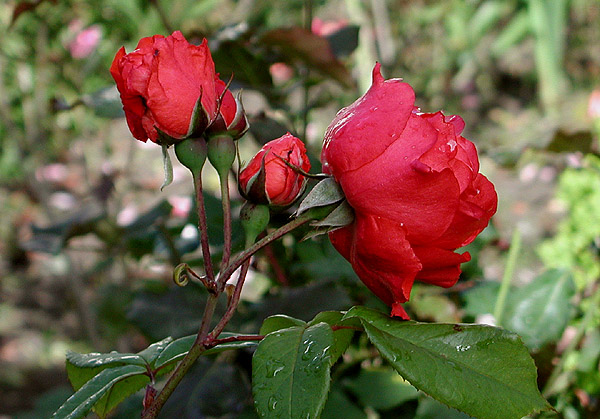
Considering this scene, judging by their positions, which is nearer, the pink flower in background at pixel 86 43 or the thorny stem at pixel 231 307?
the thorny stem at pixel 231 307

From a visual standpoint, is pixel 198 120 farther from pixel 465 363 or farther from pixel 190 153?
pixel 465 363

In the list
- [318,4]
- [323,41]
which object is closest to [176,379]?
[323,41]

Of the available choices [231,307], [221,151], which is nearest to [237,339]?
[231,307]

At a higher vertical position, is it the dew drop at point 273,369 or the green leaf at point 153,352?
the dew drop at point 273,369

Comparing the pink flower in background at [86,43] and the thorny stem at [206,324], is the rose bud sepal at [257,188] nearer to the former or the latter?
the thorny stem at [206,324]

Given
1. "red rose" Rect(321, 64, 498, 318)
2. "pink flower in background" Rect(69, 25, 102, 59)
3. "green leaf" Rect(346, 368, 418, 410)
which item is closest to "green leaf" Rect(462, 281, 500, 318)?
"green leaf" Rect(346, 368, 418, 410)

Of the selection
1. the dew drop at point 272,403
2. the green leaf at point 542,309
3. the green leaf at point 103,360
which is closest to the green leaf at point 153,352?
the green leaf at point 103,360
